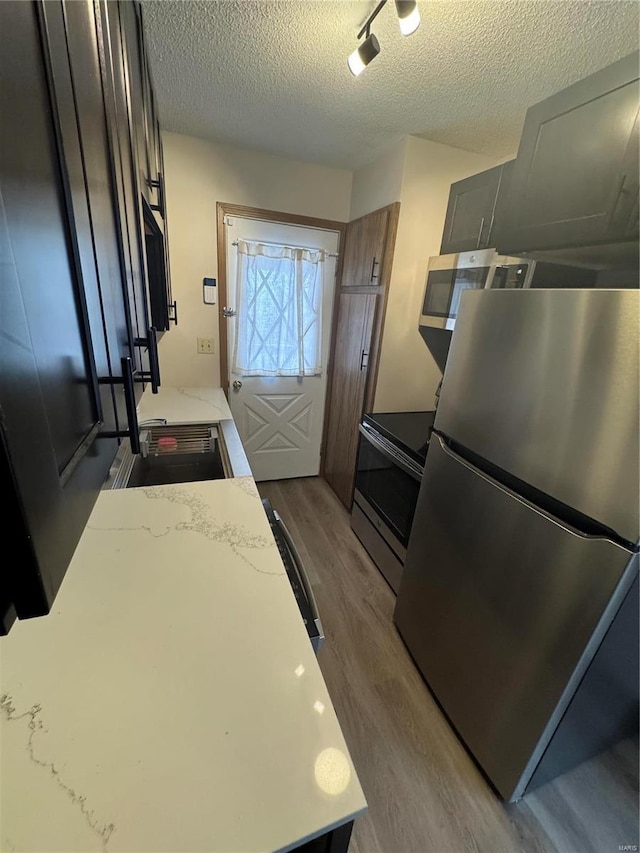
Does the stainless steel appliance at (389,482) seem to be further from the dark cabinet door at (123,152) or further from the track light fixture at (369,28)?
the track light fixture at (369,28)

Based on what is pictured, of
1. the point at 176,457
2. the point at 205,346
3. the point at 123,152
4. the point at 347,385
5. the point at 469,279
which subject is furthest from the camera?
the point at 347,385

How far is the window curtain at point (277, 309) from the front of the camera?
93.8 inches

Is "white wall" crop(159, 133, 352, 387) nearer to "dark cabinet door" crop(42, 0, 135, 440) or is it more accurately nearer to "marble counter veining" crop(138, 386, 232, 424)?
"marble counter veining" crop(138, 386, 232, 424)

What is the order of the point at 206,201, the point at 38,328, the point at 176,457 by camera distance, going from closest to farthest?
the point at 38,328, the point at 176,457, the point at 206,201

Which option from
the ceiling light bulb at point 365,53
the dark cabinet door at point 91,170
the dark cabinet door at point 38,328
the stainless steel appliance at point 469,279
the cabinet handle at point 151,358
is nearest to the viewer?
the dark cabinet door at point 38,328

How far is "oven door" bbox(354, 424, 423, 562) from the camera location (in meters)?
1.72

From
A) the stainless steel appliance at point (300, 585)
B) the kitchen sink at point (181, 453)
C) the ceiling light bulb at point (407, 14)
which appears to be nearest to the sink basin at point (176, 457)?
the kitchen sink at point (181, 453)

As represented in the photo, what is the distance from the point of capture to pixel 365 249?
7.42ft

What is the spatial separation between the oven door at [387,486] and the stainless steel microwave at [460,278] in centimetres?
76

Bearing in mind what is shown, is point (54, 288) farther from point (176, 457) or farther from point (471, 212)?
point (471, 212)

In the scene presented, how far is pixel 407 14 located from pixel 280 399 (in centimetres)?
212

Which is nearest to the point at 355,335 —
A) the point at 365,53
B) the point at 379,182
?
the point at 379,182

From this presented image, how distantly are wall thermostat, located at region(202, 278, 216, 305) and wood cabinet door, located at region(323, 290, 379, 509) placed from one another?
93 centimetres

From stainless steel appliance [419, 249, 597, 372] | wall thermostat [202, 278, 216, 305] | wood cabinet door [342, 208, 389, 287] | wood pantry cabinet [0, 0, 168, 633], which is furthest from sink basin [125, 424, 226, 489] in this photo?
wood cabinet door [342, 208, 389, 287]
